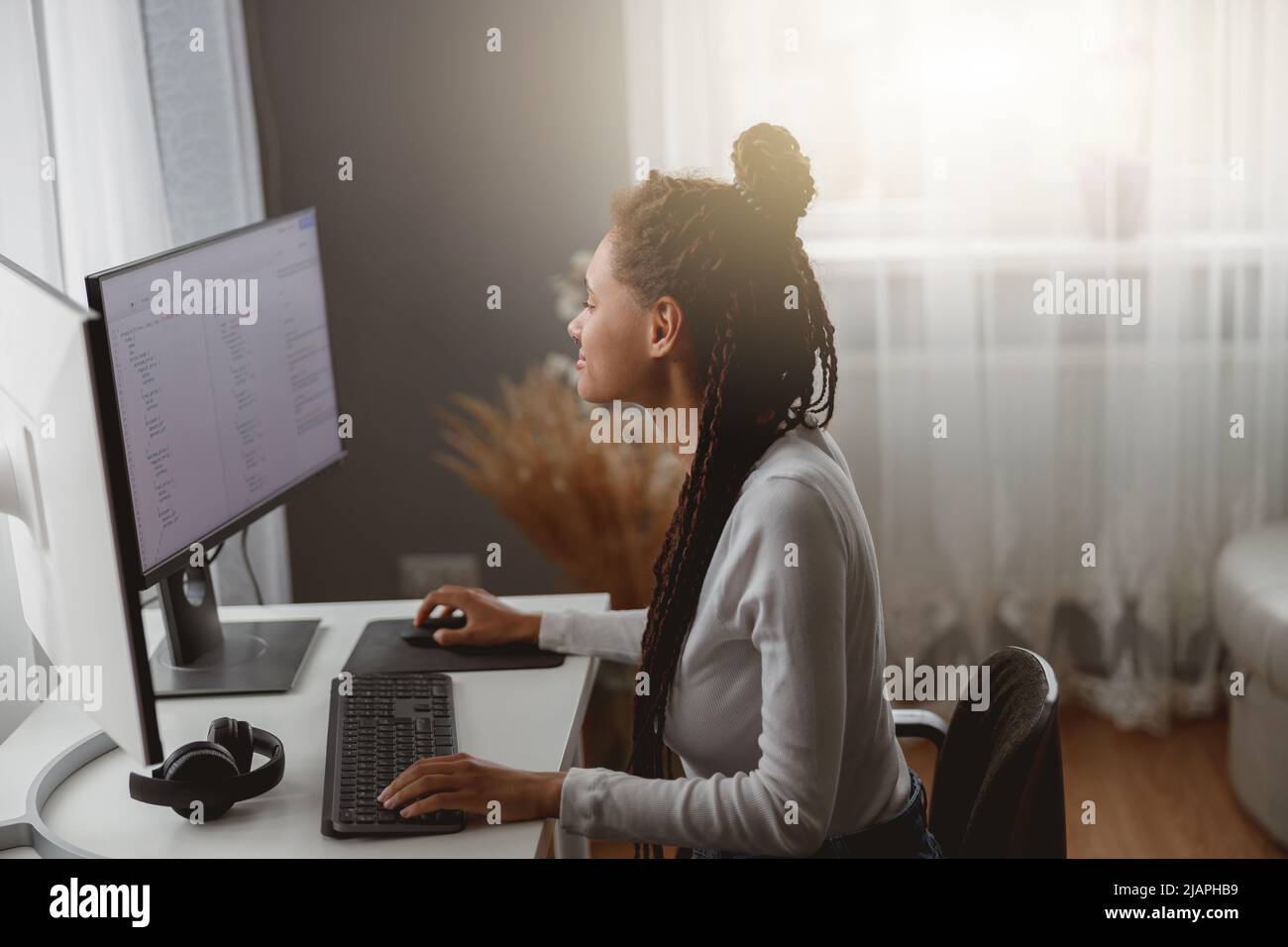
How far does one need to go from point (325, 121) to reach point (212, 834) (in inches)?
73.0

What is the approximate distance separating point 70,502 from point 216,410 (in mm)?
539

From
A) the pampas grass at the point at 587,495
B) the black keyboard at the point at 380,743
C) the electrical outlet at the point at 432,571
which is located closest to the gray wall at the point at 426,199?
the electrical outlet at the point at 432,571

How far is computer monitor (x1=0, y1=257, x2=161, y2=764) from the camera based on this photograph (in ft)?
2.98

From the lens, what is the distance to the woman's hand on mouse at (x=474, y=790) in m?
1.17

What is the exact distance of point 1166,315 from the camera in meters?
2.71

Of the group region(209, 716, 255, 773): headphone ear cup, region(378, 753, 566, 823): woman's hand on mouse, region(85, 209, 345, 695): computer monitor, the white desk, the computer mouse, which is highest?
region(85, 209, 345, 695): computer monitor

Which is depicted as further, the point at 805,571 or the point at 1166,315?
the point at 1166,315

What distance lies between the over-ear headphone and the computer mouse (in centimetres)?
38

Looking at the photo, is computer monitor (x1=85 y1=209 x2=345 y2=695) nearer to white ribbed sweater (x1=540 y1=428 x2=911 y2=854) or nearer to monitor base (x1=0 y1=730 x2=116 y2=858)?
monitor base (x1=0 y1=730 x2=116 y2=858)

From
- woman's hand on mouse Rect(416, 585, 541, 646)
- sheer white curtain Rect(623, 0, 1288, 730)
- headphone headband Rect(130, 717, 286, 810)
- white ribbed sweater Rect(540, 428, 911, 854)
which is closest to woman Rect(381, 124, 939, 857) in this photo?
white ribbed sweater Rect(540, 428, 911, 854)

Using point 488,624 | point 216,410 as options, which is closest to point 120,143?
point 216,410

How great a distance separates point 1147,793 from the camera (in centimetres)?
255

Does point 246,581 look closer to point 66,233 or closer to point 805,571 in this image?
point 66,233

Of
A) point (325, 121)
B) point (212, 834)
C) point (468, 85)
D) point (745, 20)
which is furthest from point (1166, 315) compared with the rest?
point (212, 834)
